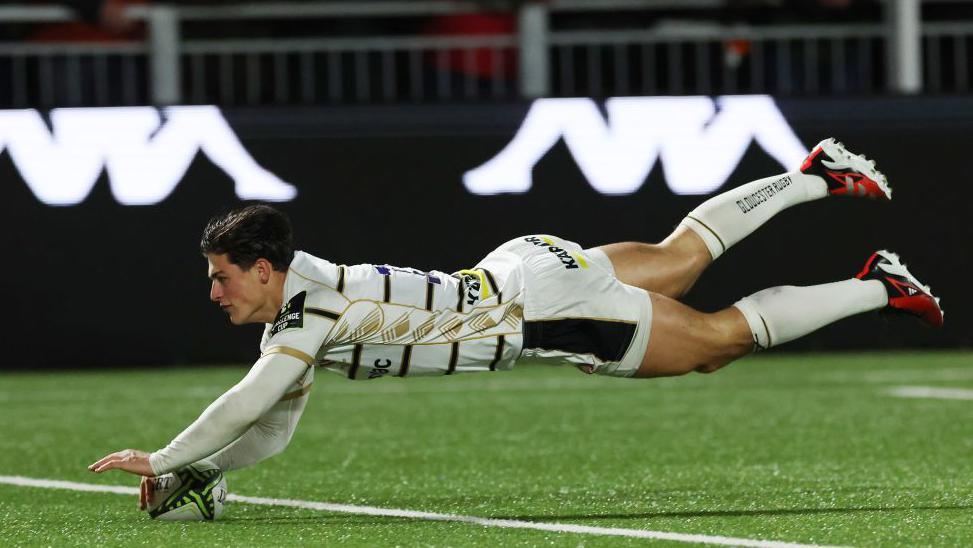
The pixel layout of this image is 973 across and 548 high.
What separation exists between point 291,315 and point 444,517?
826 millimetres

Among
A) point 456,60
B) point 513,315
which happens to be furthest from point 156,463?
point 456,60

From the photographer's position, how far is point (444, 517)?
5.43m

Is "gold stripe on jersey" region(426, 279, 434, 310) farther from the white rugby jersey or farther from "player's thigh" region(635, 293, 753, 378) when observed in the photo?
"player's thigh" region(635, 293, 753, 378)

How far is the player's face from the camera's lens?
5.30 m

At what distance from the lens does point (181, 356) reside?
11.2m

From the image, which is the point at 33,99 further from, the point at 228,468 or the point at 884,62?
the point at 228,468

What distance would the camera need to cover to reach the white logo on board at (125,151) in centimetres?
1086

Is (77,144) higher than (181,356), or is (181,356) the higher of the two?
(77,144)

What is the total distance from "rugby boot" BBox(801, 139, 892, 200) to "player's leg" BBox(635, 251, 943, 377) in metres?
0.43

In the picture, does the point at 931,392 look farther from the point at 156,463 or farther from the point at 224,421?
the point at 156,463

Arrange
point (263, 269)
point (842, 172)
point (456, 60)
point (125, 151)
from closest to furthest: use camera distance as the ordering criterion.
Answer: point (263, 269) < point (842, 172) < point (125, 151) < point (456, 60)

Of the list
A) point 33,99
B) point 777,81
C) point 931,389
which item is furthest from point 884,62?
point 33,99

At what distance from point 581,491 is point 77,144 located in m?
5.90

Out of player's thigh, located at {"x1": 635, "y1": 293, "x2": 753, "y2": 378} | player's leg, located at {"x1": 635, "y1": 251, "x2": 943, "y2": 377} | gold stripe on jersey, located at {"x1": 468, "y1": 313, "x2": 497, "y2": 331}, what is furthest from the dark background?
gold stripe on jersey, located at {"x1": 468, "y1": 313, "x2": 497, "y2": 331}
